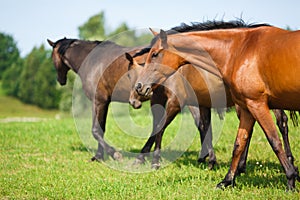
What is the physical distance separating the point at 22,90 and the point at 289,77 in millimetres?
62589

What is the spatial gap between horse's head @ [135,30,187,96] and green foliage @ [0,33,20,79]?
7642 cm

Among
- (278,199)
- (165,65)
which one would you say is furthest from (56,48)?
(278,199)

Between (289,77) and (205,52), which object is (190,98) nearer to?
(205,52)

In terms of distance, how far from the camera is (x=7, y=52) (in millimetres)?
79000

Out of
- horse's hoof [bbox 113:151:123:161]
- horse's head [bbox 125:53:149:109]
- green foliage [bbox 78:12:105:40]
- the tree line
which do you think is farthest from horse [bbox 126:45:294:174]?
green foliage [bbox 78:12:105:40]

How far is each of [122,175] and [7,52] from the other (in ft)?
255

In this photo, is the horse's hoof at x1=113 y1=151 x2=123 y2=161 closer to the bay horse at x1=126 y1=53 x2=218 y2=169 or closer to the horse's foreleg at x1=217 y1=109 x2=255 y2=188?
the bay horse at x1=126 y1=53 x2=218 y2=169

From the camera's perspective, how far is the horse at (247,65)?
510 centimetres

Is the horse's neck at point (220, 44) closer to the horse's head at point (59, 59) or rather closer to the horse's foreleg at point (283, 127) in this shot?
the horse's foreleg at point (283, 127)

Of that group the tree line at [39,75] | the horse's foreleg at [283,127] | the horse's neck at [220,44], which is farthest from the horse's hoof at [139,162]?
the tree line at [39,75]

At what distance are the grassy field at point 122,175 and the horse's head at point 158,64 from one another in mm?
1457

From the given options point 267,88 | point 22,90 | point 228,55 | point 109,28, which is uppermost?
point 228,55

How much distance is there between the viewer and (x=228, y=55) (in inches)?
223

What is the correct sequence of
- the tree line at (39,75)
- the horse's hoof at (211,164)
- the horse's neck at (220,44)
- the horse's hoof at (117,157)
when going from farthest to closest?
the tree line at (39,75), the horse's hoof at (117,157), the horse's hoof at (211,164), the horse's neck at (220,44)
